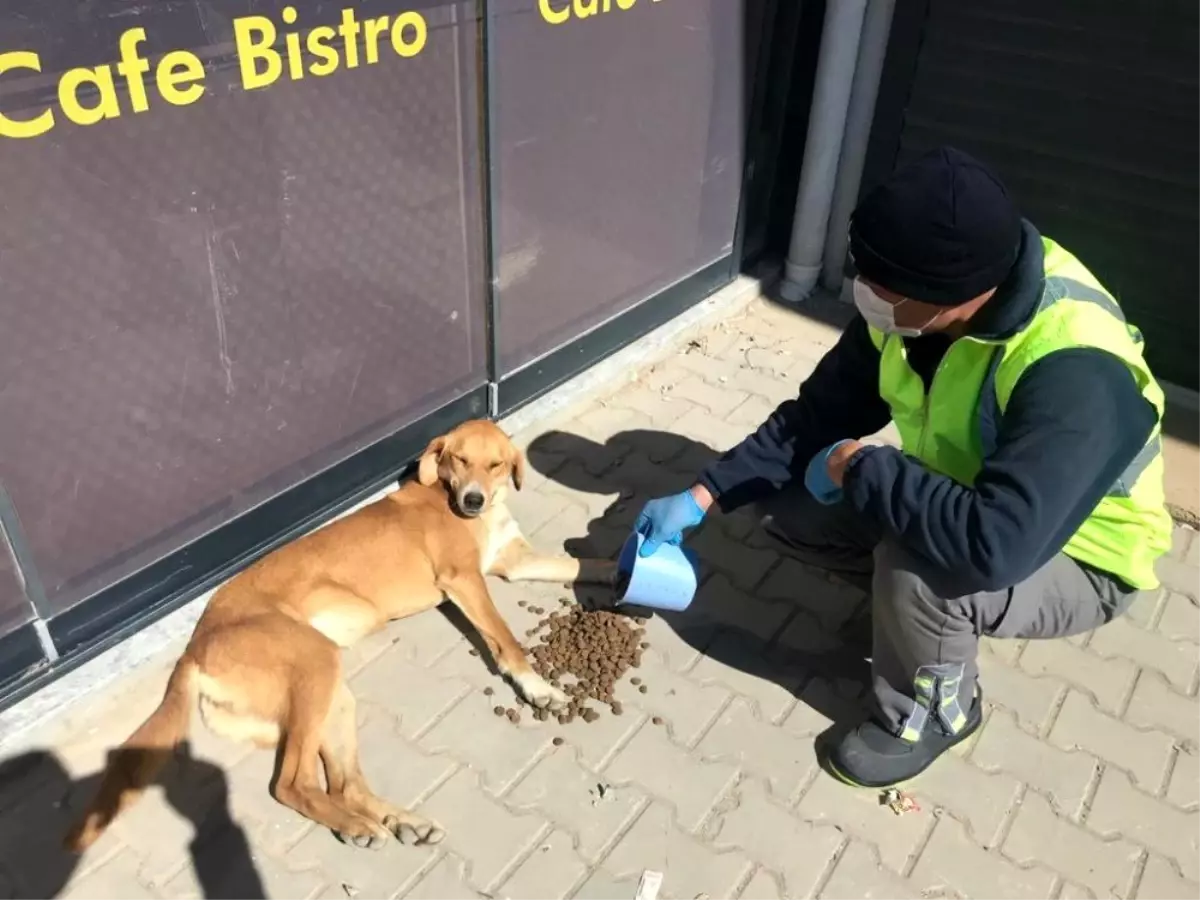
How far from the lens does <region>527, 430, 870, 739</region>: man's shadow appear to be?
3508 mm

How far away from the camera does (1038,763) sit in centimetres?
322

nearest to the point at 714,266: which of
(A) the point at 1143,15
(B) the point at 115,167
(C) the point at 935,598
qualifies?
(A) the point at 1143,15

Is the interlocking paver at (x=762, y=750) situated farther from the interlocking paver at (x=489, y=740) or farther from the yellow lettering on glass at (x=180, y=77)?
the yellow lettering on glass at (x=180, y=77)

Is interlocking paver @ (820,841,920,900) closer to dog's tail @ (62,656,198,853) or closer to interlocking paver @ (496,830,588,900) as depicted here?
interlocking paver @ (496,830,588,900)

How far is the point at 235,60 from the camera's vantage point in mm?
2848

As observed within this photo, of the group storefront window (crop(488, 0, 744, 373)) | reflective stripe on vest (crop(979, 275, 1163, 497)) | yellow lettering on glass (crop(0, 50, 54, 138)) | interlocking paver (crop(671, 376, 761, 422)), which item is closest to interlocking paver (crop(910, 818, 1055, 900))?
reflective stripe on vest (crop(979, 275, 1163, 497))

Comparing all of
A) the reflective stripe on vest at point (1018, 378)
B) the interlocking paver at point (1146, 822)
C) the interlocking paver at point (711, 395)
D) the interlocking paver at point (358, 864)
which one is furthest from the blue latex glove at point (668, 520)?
the interlocking paver at point (711, 395)

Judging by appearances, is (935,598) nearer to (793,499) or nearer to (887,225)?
(793,499)

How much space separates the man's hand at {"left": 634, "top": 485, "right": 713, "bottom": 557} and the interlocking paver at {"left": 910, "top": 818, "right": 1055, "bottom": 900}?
4.02ft

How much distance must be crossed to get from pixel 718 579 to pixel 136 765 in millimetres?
2170

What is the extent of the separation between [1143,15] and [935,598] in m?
3.48

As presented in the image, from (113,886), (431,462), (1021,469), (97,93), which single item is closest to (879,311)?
(1021,469)

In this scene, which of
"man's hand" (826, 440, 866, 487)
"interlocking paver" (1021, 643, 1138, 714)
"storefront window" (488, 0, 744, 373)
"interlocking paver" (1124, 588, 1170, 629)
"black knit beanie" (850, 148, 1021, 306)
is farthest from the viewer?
"storefront window" (488, 0, 744, 373)

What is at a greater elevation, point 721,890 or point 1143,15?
point 1143,15
